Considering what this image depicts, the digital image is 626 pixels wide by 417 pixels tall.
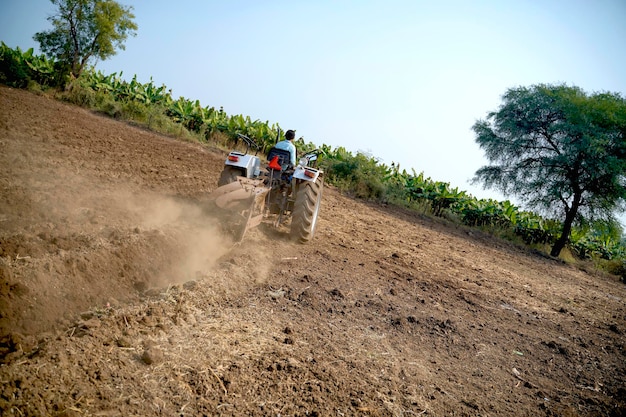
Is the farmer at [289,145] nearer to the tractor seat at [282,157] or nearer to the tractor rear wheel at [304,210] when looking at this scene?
the tractor seat at [282,157]

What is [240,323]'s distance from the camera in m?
3.43

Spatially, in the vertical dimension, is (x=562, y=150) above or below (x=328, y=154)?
above

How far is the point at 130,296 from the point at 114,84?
18017 mm

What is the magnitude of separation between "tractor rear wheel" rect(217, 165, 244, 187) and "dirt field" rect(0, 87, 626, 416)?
1.86 feet

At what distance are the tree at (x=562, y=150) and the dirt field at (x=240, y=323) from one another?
10.5 meters

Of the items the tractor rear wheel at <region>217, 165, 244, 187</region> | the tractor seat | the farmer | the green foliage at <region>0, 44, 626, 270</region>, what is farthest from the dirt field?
the green foliage at <region>0, 44, 626, 270</region>

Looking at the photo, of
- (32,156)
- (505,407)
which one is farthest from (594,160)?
(32,156)

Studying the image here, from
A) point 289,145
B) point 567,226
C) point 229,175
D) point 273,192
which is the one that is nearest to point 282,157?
point 289,145

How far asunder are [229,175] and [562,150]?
16.2 m

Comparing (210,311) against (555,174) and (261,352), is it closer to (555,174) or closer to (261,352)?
(261,352)

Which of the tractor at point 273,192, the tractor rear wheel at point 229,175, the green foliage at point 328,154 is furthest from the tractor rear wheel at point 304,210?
the green foliage at point 328,154

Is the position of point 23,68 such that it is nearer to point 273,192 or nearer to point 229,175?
point 229,175

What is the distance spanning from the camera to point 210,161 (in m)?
12.3

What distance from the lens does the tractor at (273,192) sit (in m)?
5.17
